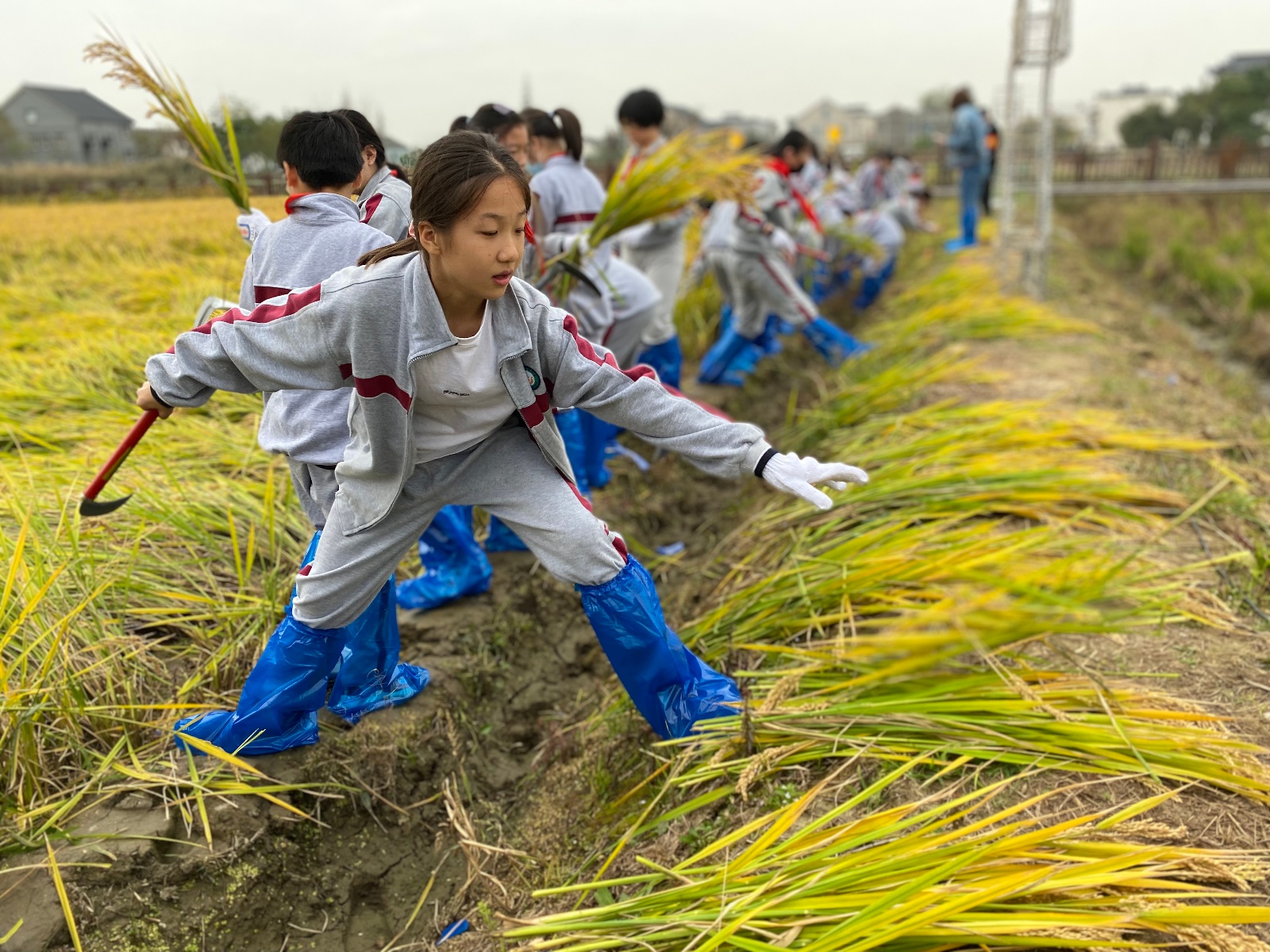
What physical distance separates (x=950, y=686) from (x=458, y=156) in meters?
1.64

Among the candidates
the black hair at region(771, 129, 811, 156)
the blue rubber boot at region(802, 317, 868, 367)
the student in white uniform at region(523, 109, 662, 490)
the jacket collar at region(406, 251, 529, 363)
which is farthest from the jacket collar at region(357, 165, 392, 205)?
the black hair at region(771, 129, 811, 156)

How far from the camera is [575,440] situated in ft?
12.1

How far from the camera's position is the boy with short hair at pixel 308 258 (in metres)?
2.21

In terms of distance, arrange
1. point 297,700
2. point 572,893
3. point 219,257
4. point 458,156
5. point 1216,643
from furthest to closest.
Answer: point 219,257, point 1216,643, point 297,700, point 572,893, point 458,156

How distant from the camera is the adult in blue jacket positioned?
1012 centimetres

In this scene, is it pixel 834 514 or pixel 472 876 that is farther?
pixel 834 514

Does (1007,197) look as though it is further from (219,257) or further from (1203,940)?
(1203,940)

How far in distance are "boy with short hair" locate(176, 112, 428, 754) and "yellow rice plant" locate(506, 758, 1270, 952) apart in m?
1.04

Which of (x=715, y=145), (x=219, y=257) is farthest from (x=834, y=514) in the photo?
(x=219, y=257)

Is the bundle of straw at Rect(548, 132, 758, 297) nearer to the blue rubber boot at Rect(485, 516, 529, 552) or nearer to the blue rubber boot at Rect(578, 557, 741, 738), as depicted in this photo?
the blue rubber boot at Rect(485, 516, 529, 552)

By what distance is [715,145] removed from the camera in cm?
381

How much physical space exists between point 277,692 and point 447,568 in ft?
3.26

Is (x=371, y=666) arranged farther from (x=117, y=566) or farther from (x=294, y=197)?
(x=294, y=197)

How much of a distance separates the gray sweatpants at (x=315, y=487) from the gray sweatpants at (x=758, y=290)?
4.03 m
